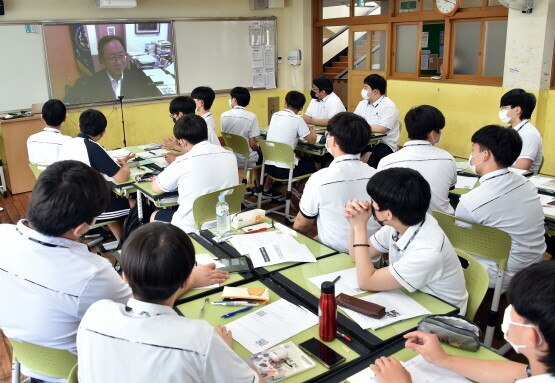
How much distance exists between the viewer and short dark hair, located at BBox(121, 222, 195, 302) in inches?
52.6

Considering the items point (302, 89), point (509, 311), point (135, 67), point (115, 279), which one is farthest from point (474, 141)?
point (302, 89)

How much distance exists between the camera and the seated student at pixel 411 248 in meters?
1.91

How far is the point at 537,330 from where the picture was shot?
1.15 metres

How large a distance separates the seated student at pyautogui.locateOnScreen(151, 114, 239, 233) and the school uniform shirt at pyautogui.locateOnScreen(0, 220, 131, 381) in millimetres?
1534

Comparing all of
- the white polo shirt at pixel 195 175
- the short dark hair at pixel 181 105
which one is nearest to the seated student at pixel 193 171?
the white polo shirt at pixel 195 175

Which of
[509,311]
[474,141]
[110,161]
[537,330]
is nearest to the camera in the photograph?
[537,330]

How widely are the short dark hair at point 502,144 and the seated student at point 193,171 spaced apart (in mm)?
1631

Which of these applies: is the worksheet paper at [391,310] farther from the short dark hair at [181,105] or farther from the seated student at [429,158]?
the short dark hair at [181,105]

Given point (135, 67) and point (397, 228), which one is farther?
point (135, 67)

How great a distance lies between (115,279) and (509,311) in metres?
1.27

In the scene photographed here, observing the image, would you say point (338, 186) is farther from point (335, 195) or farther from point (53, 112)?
point (53, 112)

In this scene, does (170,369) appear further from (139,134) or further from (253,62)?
(253,62)

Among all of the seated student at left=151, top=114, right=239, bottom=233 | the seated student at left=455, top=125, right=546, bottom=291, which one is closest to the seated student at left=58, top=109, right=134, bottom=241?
the seated student at left=151, top=114, right=239, bottom=233

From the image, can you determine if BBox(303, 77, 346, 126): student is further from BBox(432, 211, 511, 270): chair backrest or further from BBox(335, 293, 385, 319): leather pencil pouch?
BBox(335, 293, 385, 319): leather pencil pouch
